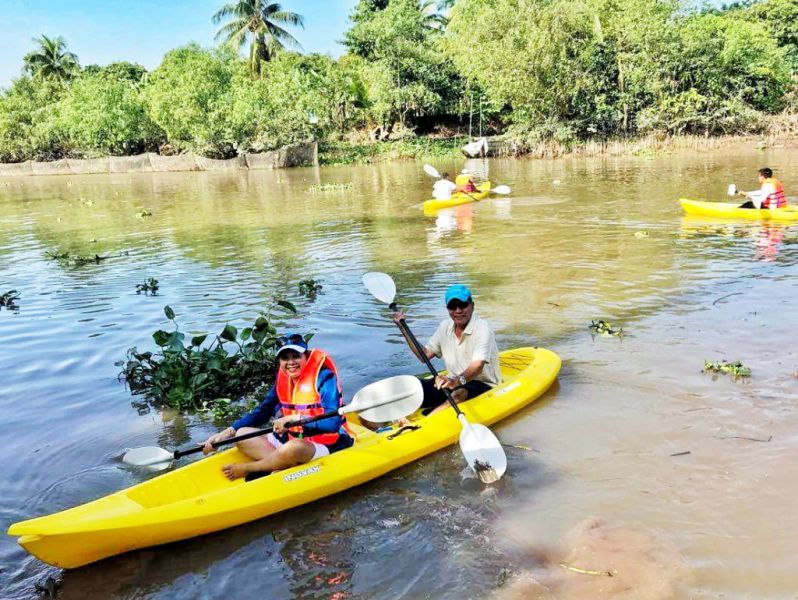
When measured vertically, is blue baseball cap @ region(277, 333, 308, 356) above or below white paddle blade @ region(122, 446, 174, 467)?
above

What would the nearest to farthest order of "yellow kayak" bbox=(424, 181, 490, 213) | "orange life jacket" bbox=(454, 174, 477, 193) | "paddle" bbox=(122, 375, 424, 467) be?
"paddle" bbox=(122, 375, 424, 467)
"yellow kayak" bbox=(424, 181, 490, 213)
"orange life jacket" bbox=(454, 174, 477, 193)

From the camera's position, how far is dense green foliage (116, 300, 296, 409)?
6.25 metres

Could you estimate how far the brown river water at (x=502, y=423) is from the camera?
3.73 metres

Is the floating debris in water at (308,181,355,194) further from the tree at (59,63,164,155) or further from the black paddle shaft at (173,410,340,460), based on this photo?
the tree at (59,63,164,155)

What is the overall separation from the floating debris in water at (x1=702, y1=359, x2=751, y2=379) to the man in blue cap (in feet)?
6.40

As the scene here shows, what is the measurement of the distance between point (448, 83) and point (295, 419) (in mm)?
41910

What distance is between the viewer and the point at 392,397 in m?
4.93

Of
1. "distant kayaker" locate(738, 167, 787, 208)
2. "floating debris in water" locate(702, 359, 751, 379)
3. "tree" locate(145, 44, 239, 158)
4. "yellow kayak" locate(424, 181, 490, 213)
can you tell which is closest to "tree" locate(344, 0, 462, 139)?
"tree" locate(145, 44, 239, 158)

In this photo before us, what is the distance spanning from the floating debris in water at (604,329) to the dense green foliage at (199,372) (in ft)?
11.6

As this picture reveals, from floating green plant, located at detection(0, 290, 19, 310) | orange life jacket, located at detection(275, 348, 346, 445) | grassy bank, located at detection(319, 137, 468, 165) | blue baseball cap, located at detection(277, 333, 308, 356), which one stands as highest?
grassy bank, located at detection(319, 137, 468, 165)

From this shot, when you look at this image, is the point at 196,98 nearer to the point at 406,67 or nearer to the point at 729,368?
the point at 406,67

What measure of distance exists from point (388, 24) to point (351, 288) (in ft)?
117

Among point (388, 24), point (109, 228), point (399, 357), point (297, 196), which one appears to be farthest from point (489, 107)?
point (399, 357)

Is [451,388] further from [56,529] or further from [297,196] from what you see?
[297,196]
